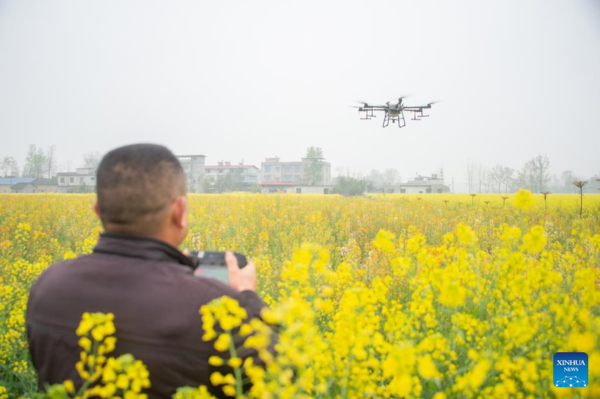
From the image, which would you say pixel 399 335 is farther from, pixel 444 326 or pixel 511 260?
pixel 511 260

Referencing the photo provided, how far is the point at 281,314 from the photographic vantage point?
0.89 meters

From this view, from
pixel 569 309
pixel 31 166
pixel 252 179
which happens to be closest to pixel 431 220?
pixel 569 309

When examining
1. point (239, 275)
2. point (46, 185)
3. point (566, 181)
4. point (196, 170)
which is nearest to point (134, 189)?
point (239, 275)

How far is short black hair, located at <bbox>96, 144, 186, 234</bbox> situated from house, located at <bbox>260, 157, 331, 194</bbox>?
46820 millimetres

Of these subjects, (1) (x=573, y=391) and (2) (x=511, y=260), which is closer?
(1) (x=573, y=391)

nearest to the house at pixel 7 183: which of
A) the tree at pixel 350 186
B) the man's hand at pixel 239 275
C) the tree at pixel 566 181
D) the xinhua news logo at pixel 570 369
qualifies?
the man's hand at pixel 239 275

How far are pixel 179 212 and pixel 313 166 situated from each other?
191ft

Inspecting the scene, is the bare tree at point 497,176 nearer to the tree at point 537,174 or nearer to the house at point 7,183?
the tree at point 537,174

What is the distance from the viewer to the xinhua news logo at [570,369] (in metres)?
1.50

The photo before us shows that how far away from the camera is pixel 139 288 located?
4.19ft

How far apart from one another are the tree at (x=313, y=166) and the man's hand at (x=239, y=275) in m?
56.2

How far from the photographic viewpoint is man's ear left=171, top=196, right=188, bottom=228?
4.99ft

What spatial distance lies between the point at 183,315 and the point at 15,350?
7.23 ft

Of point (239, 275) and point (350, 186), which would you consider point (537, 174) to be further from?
point (239, 275)
